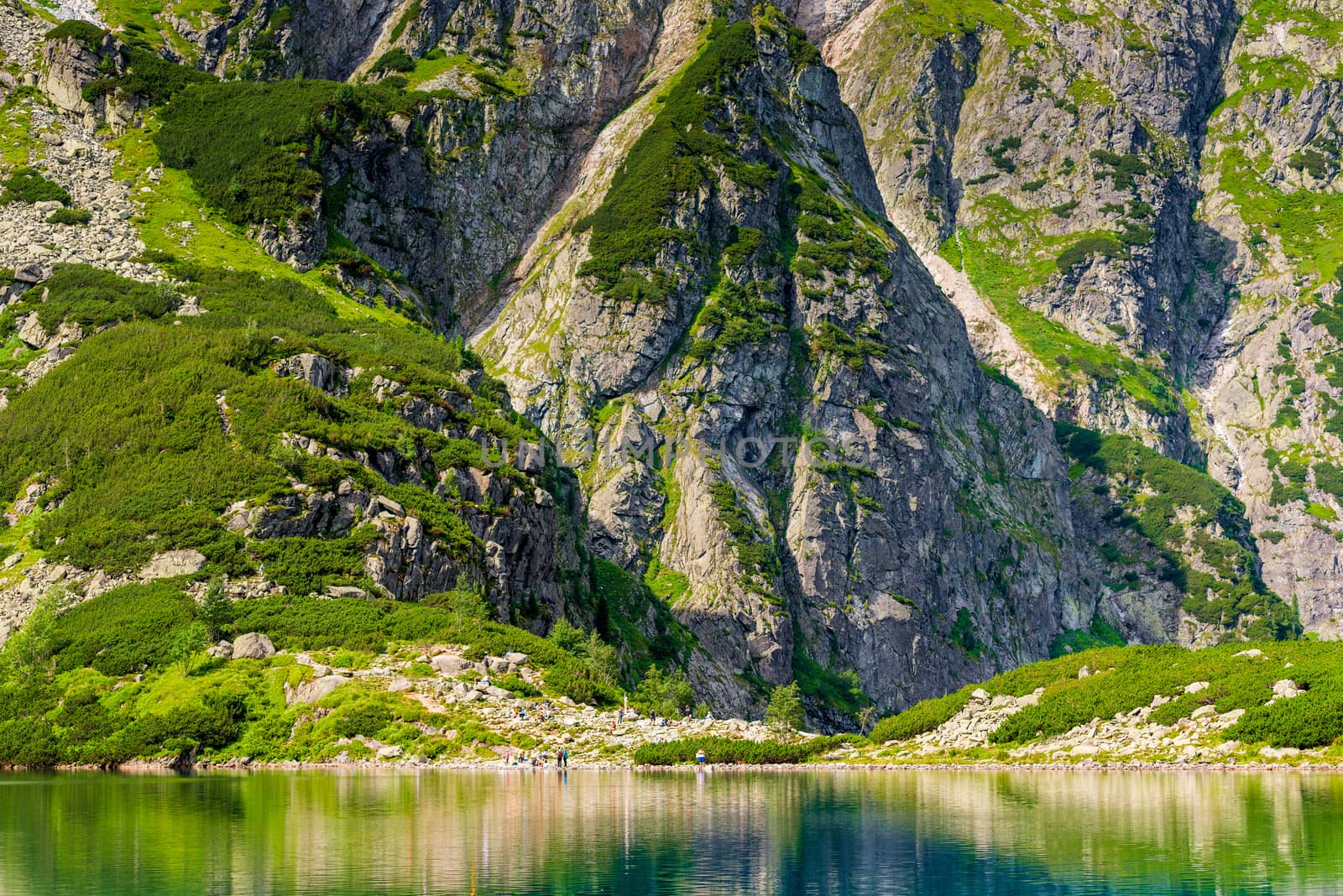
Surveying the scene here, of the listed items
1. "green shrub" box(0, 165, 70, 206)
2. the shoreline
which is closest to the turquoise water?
the shoreline

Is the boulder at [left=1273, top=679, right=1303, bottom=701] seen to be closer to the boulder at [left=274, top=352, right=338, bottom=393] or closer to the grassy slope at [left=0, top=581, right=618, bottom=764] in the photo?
the grassy slope at [left=0, top=581, right=618, bottom=764]

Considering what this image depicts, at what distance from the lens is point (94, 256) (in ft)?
580

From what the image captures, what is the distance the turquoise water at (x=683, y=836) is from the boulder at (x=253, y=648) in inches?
1076

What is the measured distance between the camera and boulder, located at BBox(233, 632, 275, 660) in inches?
3937

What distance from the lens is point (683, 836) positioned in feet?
161

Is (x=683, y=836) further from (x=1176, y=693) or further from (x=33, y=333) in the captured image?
(x=33, y=333)

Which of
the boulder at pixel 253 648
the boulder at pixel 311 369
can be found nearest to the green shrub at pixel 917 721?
the boulder at pixel 253 648

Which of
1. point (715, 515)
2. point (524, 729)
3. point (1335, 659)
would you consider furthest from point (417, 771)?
point (715, 515)

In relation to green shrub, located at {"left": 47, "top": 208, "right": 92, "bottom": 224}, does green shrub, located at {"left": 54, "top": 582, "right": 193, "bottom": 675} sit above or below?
below

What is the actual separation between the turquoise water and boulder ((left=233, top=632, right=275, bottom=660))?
89.7 ft

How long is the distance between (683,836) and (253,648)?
6021cm

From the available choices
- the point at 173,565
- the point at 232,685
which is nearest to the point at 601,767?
the point at 232,685

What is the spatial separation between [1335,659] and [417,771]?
5497 centimetres

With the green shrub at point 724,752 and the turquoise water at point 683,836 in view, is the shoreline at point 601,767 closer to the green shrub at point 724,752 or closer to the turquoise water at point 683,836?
the green shrub at point 724,752
